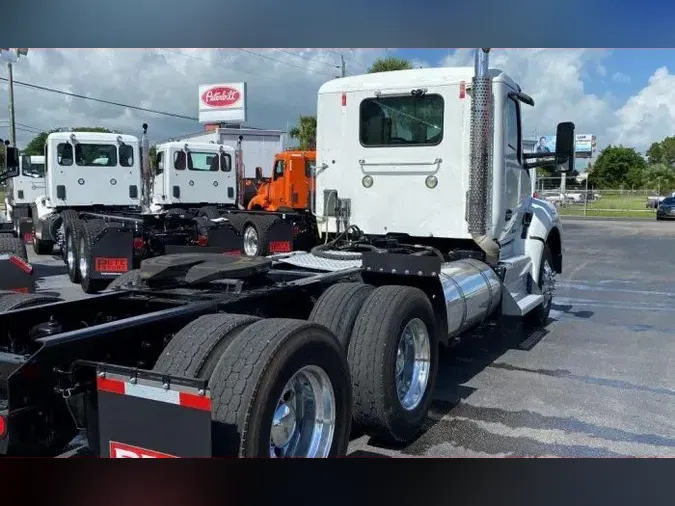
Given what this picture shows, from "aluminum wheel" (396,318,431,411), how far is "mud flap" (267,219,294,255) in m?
10.5

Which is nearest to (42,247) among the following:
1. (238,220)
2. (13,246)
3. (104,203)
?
(104,203)

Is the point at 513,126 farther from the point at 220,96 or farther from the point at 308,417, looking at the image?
the point at 220,96

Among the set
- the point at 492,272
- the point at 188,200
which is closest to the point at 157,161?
the point at 188,200

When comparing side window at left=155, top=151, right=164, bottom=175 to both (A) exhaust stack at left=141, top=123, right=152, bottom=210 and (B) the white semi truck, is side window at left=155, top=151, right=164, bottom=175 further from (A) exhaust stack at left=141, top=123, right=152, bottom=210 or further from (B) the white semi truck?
(B) the white semi truck

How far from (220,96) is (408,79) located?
4865 centimetres

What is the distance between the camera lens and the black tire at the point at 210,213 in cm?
1512

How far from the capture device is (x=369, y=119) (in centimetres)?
700

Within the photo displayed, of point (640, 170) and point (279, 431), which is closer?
point (279, 431)

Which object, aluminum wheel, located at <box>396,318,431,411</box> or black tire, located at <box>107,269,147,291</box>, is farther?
aluminum wheel, located at <box>396,318,431,411</box>

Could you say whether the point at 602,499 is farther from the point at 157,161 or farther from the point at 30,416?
the point at 157,161

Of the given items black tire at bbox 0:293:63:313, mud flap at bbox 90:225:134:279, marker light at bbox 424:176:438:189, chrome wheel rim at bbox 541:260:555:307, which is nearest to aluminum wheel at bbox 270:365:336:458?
black tire at bbox 0:293:63:313

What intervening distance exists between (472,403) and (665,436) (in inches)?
55.2

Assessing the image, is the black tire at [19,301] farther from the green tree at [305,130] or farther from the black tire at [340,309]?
the green tree at [305,130]

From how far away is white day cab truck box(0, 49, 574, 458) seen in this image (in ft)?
9.55
